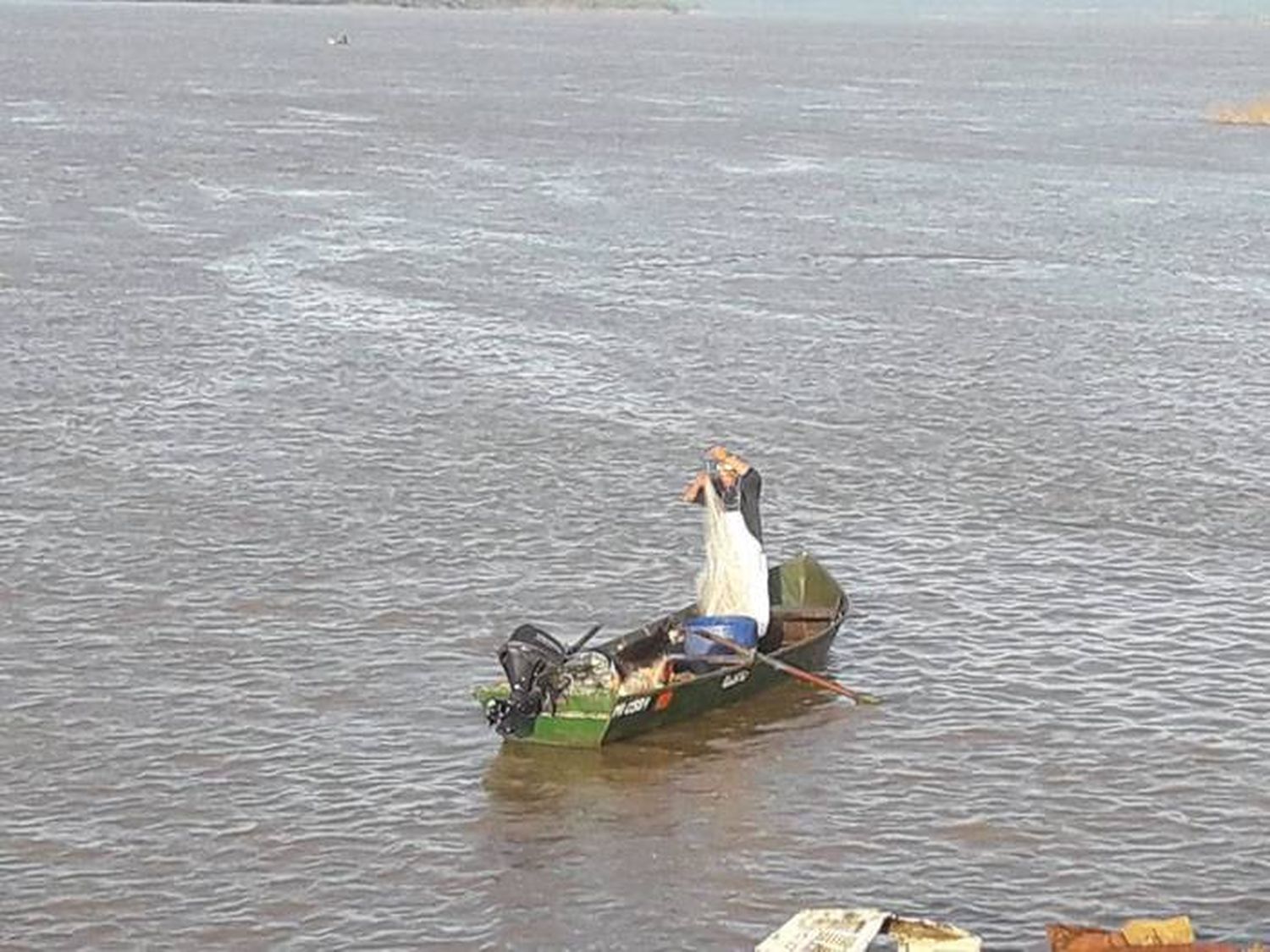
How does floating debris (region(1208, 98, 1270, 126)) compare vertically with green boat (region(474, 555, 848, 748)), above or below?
above

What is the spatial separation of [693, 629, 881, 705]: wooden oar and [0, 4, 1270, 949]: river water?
1.08ft

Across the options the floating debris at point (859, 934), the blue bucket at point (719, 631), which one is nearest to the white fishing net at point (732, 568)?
the blue bucket at point (719, 631)

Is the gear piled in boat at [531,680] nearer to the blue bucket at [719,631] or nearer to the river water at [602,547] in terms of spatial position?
the river water at [602,547]

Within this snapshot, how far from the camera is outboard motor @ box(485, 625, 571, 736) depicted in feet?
72.1

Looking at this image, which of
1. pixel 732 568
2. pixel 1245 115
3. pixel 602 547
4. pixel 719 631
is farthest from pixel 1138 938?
pixel 1245 115

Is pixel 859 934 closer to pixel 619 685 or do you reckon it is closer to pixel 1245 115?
pixel 619 685

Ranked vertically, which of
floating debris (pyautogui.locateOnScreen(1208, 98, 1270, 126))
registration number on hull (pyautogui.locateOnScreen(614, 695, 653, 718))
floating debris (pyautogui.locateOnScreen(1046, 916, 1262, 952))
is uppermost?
floating debris (pyautogui.locateOnScreen(1208, 98, 1270, 126))

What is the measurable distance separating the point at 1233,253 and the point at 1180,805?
36981mm

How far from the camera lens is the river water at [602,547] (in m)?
20.5

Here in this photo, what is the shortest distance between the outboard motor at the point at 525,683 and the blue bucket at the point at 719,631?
191cm

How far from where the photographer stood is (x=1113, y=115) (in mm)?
104125

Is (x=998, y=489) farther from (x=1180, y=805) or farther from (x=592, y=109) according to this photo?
(x=592, y=109)

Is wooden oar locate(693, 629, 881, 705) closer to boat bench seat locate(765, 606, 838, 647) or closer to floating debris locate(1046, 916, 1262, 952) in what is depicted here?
boat bench seat locate(765, 606, 838, 647)

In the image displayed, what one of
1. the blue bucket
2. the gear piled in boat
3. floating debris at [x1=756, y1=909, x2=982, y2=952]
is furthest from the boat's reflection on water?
floating debris at [x1=756, y1=909, x2=982, y2=952]
